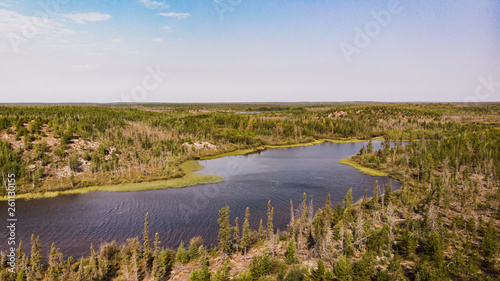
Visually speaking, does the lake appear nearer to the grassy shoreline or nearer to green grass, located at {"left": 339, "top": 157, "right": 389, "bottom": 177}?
green grass, located at {"left": 339, "top": 157, "right": 389, "bottom": 177}

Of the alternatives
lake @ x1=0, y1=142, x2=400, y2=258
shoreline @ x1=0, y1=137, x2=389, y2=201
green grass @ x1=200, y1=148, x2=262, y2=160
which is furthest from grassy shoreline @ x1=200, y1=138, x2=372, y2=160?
lake @ x1=0, y1=142, x2=400, y2=258

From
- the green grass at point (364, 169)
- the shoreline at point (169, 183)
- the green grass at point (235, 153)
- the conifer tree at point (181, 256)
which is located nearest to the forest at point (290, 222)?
the conifer tree at point (181, 256)

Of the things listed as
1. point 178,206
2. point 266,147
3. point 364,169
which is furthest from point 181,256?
point 266,147

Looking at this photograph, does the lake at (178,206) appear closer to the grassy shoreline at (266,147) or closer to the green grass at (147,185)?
the green grass at (147,185)

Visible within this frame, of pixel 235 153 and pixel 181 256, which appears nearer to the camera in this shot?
pixel 181 256

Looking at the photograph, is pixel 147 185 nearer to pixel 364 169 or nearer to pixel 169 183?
pixel 169 183

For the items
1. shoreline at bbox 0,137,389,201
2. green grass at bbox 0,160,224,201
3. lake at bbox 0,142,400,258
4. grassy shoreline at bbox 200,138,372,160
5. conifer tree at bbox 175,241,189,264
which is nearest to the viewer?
conifer tree at bbox 175,241,189,264
